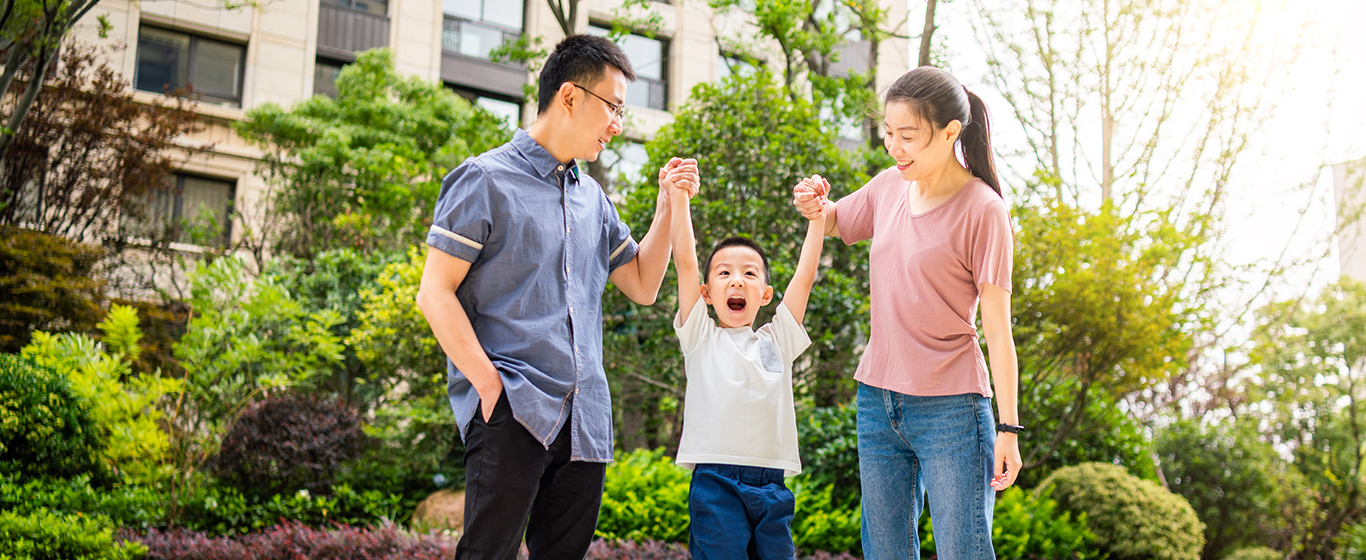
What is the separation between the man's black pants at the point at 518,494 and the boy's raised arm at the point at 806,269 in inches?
35.2

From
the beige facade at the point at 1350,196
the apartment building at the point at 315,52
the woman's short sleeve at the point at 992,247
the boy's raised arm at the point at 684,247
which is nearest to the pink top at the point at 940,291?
the woman's short sleeve at the point at 992,247

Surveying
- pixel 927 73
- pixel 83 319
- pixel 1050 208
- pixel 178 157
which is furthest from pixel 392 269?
pixel 178 157

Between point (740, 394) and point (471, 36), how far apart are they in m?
14.6

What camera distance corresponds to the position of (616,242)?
97.0 inches

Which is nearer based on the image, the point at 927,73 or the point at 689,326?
the point at 927,73

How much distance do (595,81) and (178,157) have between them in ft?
45.0

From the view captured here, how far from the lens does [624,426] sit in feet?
26.3

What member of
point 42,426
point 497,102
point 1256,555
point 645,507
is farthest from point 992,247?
point 497,102

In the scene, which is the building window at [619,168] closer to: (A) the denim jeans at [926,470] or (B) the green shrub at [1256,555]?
(A) the denim jeans at [926,470]

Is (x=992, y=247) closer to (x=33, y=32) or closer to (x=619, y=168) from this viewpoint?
(x=33, y=32)

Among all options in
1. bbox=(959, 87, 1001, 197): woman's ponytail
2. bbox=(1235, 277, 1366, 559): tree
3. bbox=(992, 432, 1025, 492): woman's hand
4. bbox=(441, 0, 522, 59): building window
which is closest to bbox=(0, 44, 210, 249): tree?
bbox=(441, 0, 522, 59): building window

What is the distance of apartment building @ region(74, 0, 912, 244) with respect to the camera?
44.2 ft

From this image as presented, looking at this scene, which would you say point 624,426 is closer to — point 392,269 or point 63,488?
point 392,269

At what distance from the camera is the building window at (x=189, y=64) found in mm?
13570
